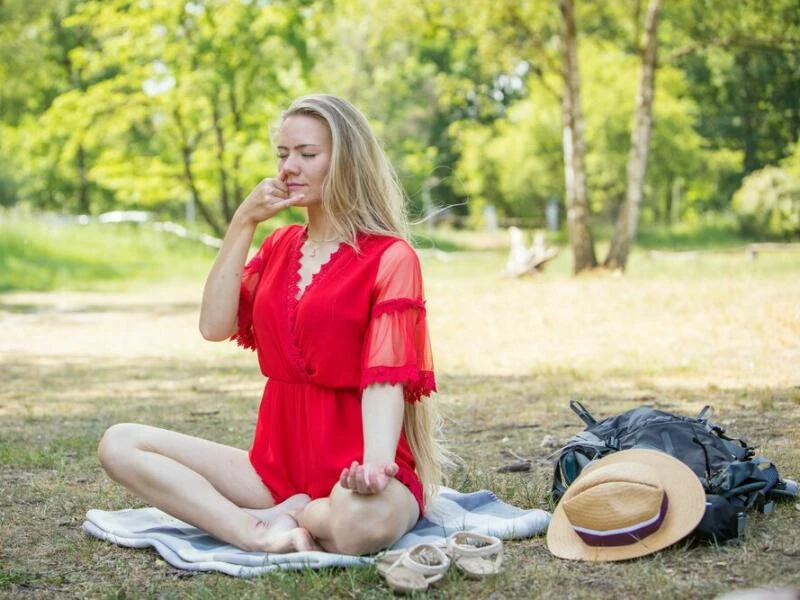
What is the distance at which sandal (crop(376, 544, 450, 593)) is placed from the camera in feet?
10.1

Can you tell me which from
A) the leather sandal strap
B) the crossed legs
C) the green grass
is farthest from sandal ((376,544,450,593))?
the green grass

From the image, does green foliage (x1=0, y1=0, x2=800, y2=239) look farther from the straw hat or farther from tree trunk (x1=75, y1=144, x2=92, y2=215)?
the straw hat

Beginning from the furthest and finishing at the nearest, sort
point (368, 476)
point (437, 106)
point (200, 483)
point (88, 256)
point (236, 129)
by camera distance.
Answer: point (437, 106) < point (236, 129) < point (88, 256) < point (200, 483) < point (368, 476)

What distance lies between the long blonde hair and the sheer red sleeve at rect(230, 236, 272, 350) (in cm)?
40

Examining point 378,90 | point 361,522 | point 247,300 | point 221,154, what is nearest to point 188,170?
point 221,154

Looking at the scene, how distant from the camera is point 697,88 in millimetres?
38094

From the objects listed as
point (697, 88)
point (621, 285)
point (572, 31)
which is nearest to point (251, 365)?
point (621, 285)

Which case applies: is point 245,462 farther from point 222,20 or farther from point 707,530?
point 222,20

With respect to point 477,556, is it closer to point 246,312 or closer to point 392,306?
point 392,306

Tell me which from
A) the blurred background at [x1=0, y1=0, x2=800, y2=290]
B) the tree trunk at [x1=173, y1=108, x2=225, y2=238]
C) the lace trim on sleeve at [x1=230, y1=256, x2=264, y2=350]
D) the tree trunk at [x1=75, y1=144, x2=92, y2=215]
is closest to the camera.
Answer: the lace trim on sleeve at [x1=230, y1=256, x2=264, y2=350]

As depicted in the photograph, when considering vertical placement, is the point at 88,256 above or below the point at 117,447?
below

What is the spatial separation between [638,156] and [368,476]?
12.8 m

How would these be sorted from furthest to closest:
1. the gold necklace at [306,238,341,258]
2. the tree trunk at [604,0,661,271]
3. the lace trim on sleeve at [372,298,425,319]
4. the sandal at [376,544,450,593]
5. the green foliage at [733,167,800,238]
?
the green foliage at [733,167,800,238], the tree trunk at [604,0,661,271], the gold necklace at [306,238,341,258], the lace trim on sleeve at [372,298,425,319], the sandal at [376,544,450,593]

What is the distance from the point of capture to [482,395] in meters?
7.41
